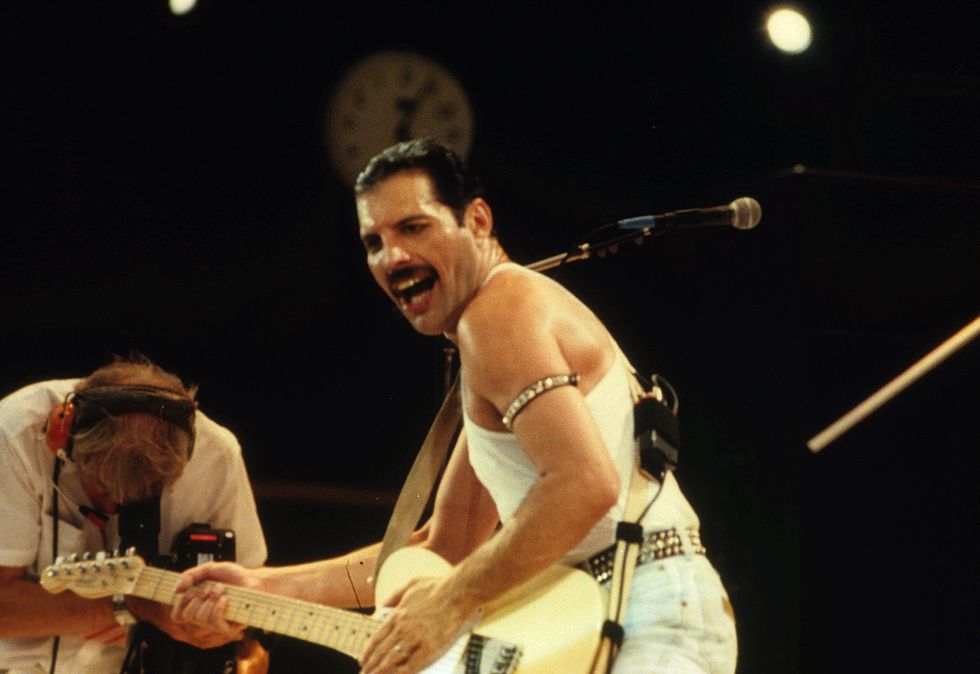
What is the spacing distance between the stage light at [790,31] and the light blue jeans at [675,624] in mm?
3203

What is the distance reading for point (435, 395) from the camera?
5270 mm

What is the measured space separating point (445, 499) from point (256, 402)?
2.48 meters

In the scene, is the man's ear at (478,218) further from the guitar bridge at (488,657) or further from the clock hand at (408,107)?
the clock hand at (408,107)

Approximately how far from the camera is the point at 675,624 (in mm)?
2148

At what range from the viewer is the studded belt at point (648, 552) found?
2215 millimetres

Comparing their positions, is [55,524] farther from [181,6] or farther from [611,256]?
[181,6]

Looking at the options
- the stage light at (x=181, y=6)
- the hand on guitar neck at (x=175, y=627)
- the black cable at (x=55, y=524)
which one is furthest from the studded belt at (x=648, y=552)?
the stage light at (x=181, y=6)

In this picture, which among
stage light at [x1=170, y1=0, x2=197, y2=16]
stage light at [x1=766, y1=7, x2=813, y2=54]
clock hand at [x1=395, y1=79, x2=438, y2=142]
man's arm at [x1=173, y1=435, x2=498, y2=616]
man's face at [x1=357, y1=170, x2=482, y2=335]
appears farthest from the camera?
clock hand at [x1=395, y1=79, x2=438, y2=142]

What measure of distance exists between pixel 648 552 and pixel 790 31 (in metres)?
3.25

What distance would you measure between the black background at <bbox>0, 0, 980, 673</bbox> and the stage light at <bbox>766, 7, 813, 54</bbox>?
5 cm

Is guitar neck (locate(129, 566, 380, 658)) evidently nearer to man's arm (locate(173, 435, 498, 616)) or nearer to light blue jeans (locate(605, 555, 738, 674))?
man's arm (locate(173, 435, 498, 616))

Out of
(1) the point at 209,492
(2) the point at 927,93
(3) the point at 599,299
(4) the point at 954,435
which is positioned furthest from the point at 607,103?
(1) the point at 209,492

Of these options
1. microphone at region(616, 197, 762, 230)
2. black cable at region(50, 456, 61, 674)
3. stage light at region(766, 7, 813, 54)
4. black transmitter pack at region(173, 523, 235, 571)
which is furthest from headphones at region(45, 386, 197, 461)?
stage light at region(766, 7, 813, 54)

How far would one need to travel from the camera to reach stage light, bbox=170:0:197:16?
5.37m
